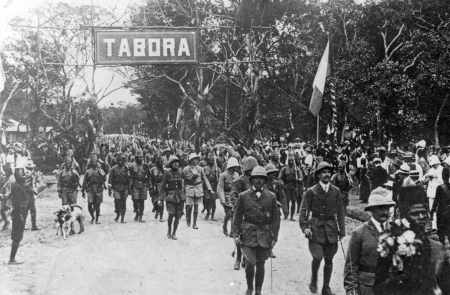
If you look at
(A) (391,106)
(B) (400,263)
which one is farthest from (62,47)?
(B) (400,263)

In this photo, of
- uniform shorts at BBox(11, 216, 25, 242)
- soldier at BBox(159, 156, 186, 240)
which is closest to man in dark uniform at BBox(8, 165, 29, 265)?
uniform shorts at BBox(11, 216, 25, 242)

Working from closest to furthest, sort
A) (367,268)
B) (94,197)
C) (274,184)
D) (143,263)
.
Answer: (367,268) → (143,263) → (274,184) → (94,197)

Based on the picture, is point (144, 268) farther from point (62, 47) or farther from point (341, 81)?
point (62, 47)

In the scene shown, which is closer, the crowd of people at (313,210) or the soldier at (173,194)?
the crowd of people at (313,210)

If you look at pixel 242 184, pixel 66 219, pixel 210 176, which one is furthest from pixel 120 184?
pixel 242 184

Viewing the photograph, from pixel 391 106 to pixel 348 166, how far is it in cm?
640

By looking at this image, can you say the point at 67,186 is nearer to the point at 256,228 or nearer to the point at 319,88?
the point at 319,88

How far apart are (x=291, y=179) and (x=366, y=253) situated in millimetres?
9347

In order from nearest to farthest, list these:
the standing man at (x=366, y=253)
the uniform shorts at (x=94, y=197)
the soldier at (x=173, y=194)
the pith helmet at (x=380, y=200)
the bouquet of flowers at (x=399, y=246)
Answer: the bouquet of flowers at (x=399, y=246) → the standing man at (x=366, y=253) → the pith helmet at (x=380, y=200) → the soldier at (x=173, y=194) → the uniform shorts at (x=94, y=197)

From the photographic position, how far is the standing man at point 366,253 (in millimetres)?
4676

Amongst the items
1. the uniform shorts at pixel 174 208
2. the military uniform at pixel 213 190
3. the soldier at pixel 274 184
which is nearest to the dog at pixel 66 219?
the uniform shorts at pixel 174 208

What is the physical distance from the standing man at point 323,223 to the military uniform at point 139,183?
7311 millimetres

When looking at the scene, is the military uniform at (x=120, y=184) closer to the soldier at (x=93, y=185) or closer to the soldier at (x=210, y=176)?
the soldier at (x=93, y=185)

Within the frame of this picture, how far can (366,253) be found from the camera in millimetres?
4738
